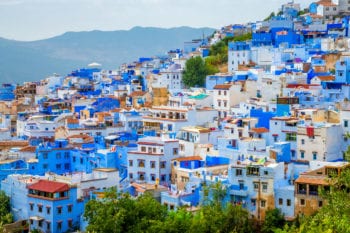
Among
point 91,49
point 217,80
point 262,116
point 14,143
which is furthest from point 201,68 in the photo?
point 91,49

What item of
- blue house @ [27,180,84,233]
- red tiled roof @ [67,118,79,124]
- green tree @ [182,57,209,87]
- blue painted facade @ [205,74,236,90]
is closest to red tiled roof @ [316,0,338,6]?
green tree @ [182,57,209,87]

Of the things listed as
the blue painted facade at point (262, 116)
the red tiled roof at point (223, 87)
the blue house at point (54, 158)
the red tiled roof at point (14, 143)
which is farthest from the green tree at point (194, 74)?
the blue house at point (54, 158)

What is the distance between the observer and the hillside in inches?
6211

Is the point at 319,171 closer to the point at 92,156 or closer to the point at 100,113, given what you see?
the point at 92,156

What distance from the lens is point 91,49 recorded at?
192 metres

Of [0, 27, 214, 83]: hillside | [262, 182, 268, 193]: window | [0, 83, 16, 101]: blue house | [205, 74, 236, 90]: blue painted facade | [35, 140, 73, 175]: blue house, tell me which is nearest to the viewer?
[262, 182, 268, 193]: window

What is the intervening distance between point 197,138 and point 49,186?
24.7 feet

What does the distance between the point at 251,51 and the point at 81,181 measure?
24086 mm

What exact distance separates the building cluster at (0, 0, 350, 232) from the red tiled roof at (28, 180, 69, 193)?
0.15 ft

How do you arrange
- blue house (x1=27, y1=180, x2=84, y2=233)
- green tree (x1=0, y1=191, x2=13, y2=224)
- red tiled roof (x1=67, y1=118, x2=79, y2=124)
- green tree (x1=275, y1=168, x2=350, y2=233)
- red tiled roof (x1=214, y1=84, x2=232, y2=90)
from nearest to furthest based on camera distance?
green tree (x1=275, y1=168, x2=350, y2=233) < blue house (x1=27, y1=180, x2=84, y2=233) < green tree (x1=0, y1=191, x2=13, y2=224) < red tiled roof (x1=214, y1=84, x2=232, y2=90) < red tiled roof (x1=67, y1=118, x2=79, y2=124)

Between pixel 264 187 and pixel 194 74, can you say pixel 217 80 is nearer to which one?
pixel 194 74

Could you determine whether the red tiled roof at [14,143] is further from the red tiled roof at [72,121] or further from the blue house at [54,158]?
the blue house at [54,158]

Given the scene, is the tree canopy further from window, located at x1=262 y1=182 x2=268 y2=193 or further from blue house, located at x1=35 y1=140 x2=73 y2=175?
window, located at x1=262 y1=182 x2=268 y2=193

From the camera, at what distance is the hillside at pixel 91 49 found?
158 m
